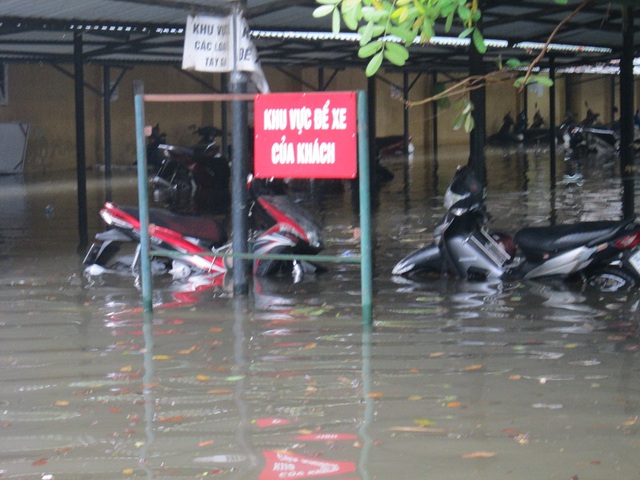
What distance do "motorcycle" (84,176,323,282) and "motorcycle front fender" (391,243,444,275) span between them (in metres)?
0.67

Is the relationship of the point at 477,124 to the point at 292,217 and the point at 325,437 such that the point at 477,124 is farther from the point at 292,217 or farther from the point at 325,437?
the point at 325,437

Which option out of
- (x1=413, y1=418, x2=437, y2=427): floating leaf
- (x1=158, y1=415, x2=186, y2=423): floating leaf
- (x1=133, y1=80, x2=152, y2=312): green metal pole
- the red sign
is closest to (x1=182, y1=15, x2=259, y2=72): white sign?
(x1=133, y1=80, x2=152, y2=312): green metal pole

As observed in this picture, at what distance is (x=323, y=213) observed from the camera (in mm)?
13117

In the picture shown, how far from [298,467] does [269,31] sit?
893 cm

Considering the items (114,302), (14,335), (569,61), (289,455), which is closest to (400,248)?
(114,302)

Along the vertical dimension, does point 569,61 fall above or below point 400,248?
above

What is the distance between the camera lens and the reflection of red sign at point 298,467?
11.2ft

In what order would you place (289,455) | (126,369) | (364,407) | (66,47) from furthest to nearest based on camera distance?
→ (66,47) → (126,369) → (364,407) → (289,455)

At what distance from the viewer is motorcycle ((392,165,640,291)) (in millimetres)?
6930

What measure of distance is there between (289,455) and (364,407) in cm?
64

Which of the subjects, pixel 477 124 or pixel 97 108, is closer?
pixel 477 124

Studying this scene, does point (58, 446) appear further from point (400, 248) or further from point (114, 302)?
point (400, 248)

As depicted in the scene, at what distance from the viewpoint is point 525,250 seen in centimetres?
730

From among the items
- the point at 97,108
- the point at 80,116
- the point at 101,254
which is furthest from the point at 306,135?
the point at 97,108
